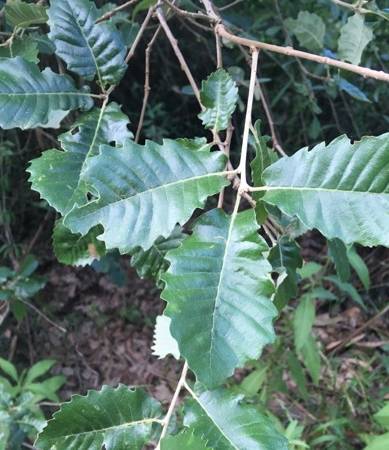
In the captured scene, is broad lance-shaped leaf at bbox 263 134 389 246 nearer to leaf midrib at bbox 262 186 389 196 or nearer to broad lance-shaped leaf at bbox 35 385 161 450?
leaf midrib at bbox 262 186 389 196

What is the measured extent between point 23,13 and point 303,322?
150 cm

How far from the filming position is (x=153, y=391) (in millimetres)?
2621

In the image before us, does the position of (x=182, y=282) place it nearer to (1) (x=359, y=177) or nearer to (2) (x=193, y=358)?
(2) (x=193, y=358)

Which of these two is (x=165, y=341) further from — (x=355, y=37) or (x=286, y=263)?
(x=355, y=37)

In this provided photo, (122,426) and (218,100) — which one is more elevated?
(218,100)

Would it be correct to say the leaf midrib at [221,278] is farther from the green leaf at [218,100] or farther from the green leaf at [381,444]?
the green leaf at [381,444]

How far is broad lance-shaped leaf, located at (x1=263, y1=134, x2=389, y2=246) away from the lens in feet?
2.11

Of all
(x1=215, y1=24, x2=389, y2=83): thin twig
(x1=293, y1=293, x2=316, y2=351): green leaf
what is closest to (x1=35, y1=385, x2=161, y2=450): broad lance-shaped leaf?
(x1=215, y1=24, x2=389, y2=83): thin twig

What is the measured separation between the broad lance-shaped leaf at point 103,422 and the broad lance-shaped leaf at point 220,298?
0.21 metres

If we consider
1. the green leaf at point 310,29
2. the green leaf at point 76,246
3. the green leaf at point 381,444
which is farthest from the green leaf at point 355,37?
the green leaf at point 381,444

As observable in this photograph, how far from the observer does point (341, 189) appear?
668 millimetres

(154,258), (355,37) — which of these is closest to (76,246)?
(154,258)

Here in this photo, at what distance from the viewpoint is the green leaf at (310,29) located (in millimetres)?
1533

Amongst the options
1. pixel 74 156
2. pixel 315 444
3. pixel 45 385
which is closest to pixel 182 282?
pixel 74 156
